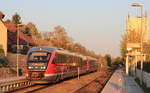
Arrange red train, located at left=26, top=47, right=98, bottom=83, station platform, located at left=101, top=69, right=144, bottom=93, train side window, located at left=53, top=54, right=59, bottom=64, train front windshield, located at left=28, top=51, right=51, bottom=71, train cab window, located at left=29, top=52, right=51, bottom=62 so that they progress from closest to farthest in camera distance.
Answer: station platform, located at left=101, top=69, right=144, bottom=93
red train, located at left=26, top=47, right=98, bottom=83
train front windshield, located at left=28, top=51, right=51, bottom=71
train cab window, located at left=29, top=52, right=51, bottom=62
train side window, located at left=53, top=54, right=59, bottom=64

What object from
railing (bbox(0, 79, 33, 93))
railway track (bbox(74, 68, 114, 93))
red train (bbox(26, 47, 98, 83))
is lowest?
railway track (bbox(74, 68, 114, 93))

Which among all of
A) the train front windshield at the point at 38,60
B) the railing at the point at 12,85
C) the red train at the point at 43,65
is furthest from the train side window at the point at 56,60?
the railing at the point at 12,85

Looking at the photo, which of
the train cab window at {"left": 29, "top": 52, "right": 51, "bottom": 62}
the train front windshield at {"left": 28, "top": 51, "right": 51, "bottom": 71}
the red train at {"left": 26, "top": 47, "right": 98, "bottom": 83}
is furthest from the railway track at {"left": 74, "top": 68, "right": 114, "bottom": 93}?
the train cab window at {"left": 29, "top": 52, "right": 51, "bottom": 62}

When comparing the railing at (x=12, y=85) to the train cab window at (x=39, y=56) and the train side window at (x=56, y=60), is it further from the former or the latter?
the train side window at (x=56, y=60)

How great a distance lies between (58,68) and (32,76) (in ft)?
10.4

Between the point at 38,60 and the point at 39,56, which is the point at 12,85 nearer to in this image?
the point at 38,60

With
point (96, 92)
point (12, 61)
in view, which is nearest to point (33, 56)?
point (96, 92)

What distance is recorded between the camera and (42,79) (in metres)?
26.5

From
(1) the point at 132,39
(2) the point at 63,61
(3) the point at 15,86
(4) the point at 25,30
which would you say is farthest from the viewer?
(4) the point at 25,30

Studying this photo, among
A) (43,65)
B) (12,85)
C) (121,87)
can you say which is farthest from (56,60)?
(121,87)

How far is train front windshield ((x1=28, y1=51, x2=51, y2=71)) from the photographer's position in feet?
87.7

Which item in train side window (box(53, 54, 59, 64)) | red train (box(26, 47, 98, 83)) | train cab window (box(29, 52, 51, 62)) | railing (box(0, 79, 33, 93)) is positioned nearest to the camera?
railing (box(0, 79, 33, 93))

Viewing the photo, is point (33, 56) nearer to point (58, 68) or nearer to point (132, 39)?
point (58, 68)

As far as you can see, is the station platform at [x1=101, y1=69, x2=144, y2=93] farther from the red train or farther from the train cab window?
the train cab window
